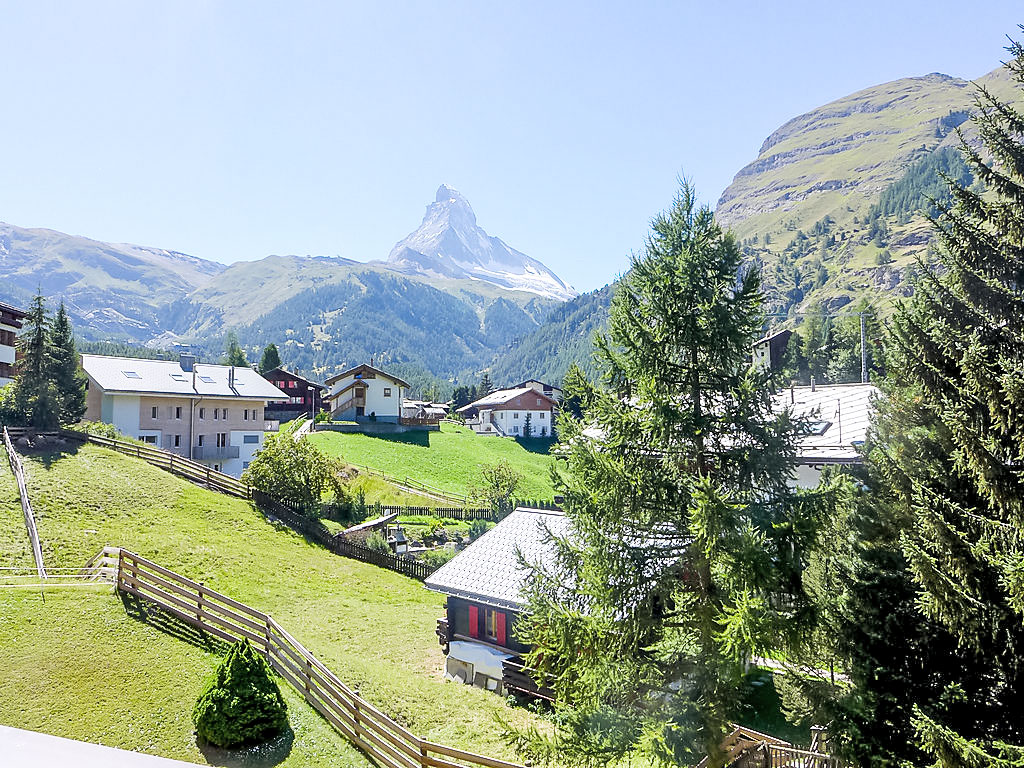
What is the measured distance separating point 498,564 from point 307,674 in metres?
8.51

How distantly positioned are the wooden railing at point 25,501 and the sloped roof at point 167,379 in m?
11.9

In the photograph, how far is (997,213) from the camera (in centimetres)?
1055

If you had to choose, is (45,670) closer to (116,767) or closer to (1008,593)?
(116,767)

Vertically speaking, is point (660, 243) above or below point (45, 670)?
above

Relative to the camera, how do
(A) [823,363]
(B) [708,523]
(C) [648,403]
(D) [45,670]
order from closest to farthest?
(B) [708,523] → (C) [648,403] → (D) [45,670] → (A) [823,363]

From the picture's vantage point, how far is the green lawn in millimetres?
62344

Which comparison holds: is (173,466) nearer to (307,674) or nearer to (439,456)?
(307,674)

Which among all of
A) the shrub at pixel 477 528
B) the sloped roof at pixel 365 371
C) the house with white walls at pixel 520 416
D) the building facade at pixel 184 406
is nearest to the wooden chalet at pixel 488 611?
the shrub at pixel 477 528

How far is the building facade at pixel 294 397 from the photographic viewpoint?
88.7 metres

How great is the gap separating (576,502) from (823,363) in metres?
84.5

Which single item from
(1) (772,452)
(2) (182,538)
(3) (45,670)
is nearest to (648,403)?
(1) (772,452)

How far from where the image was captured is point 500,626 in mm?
22281

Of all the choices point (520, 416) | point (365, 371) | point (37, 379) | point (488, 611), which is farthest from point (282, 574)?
point (520, 416)

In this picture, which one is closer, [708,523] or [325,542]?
[708,523]
